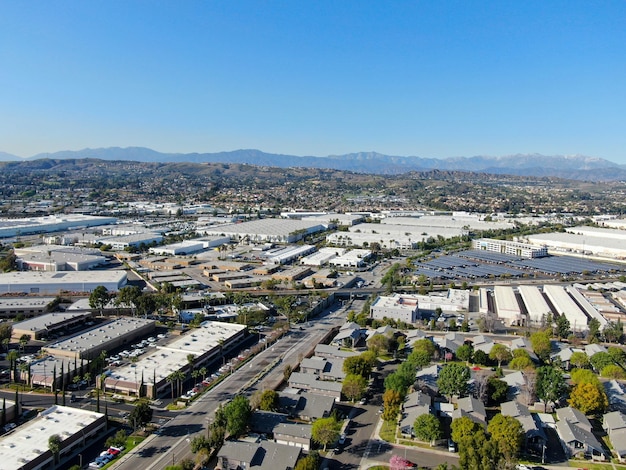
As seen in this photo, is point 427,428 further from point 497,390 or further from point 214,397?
point 214,397

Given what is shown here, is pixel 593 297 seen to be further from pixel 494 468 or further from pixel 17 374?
pixel 17 374

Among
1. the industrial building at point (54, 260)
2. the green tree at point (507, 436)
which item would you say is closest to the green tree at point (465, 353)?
the green tree at point (507, 436)

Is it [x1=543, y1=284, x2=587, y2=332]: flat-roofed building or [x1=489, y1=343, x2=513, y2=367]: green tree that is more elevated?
[x1=543, y1=284, x2=587, y2=332]: flat-roofed building

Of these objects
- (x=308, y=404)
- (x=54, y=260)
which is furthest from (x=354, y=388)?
(x=54, y=260)

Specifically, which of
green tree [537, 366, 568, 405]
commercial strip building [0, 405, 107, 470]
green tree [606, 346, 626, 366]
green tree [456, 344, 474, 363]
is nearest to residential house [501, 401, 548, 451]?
green tree [537, 366, 568, 405]

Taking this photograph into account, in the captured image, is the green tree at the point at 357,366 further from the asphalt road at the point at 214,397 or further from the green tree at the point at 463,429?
the green tree at the point at 463,429

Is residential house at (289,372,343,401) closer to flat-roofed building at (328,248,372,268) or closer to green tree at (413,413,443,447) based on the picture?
green tree at (413,413,443,447)
